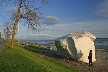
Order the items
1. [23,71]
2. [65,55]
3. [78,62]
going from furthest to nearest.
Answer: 1. [65,55]
2. [78,62]
3. [23,71]

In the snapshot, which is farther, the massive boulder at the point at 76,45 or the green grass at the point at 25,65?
the massive boulder at the point at 76,45

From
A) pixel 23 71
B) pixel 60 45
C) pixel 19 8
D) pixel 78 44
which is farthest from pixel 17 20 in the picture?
pixel 23 71

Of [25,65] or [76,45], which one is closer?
[25,65]

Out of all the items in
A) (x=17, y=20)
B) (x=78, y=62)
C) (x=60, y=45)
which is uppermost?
(x=17, y=20)

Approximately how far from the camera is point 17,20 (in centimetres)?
3694

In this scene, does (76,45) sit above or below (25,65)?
above

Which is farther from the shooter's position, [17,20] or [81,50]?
[17,20]

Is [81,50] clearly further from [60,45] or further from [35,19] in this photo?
[35,19]

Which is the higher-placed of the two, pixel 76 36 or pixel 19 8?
pixel 19 8

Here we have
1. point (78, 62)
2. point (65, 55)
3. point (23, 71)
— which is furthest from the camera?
point (65, 55)

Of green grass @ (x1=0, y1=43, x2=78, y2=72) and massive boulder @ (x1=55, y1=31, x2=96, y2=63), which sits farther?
massive boulder @ (x1=55, y1=31, x2=96, y2=63)

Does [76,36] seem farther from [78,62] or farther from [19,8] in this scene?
[19,8]

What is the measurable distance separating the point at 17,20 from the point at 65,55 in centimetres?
941

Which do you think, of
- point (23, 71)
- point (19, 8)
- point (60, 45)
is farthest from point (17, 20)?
point (23, 71)
